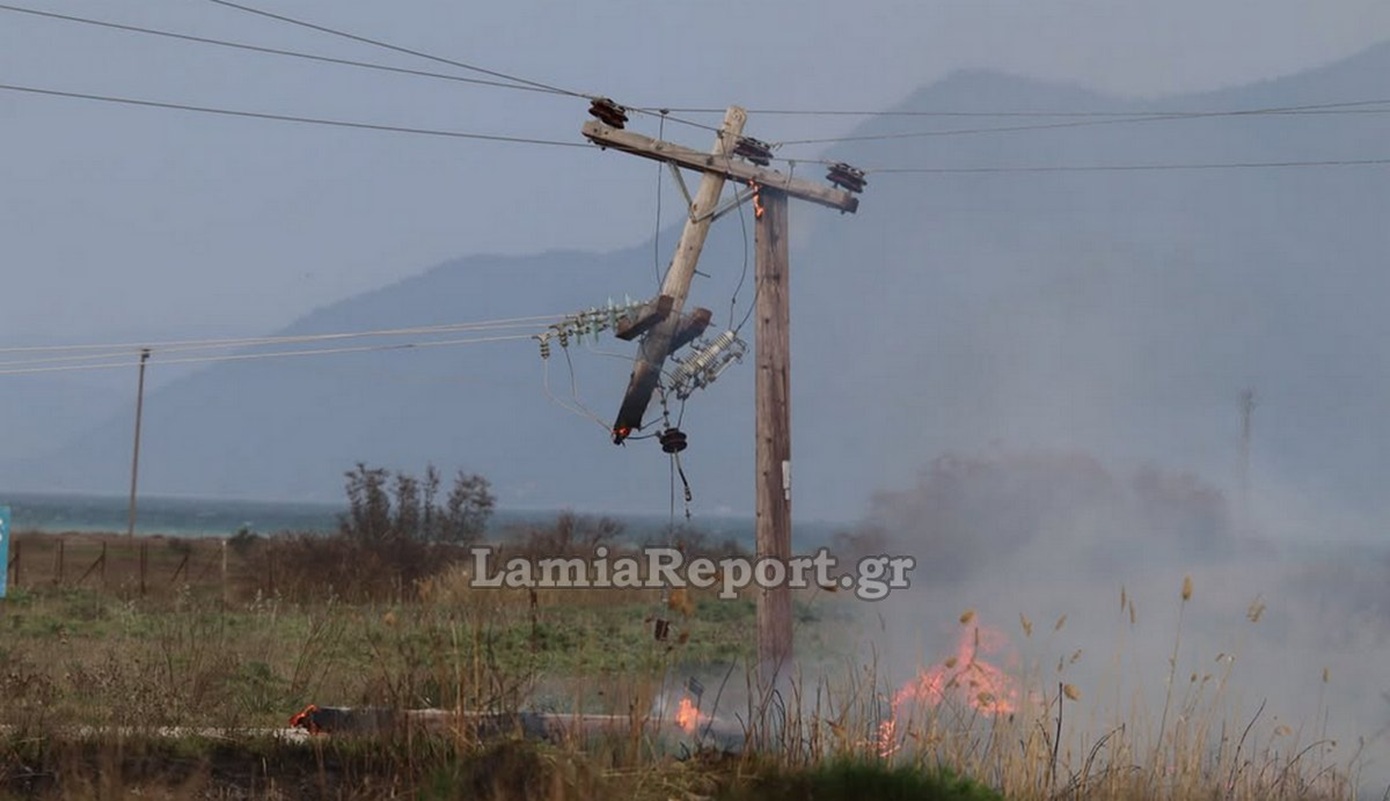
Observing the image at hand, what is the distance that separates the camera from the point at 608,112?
52.8 ft

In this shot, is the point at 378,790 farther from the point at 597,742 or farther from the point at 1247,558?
the point at 1247,558

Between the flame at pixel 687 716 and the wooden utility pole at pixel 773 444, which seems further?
the wooden utility pole at pixel 773 444

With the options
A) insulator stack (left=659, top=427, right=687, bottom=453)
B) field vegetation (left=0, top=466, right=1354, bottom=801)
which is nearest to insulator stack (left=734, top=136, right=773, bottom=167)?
insulator stack (left=659, top=427, right=687, bottom=453)

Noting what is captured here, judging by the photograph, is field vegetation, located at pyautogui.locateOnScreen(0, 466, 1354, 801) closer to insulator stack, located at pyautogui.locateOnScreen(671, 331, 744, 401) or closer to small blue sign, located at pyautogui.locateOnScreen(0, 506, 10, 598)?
insulator stack, located at pyautogui.locateOnScreen(671, 331, 744, 401)

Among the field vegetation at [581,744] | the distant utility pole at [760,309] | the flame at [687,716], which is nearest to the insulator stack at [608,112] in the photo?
the distant utility pole at [760,309]

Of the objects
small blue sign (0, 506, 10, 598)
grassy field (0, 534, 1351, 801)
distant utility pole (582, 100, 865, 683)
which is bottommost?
grassy field (0, 534, 1351, 801)

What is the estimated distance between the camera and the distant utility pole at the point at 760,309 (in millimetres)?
15656

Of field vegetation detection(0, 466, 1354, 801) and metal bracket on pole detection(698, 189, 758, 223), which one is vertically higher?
metal bracket on pole detection(698, 189, 758, 223)

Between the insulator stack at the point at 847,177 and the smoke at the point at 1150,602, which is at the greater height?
the insulator stack at the point at 847,177

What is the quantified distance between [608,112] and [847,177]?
2614mm

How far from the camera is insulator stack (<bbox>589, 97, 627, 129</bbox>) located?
1606 centimetres

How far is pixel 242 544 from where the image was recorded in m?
56.4

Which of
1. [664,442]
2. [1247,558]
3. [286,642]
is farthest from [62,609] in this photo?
[1247,558]

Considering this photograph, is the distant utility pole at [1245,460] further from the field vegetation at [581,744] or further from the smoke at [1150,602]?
the field vegetation at [581,744]
